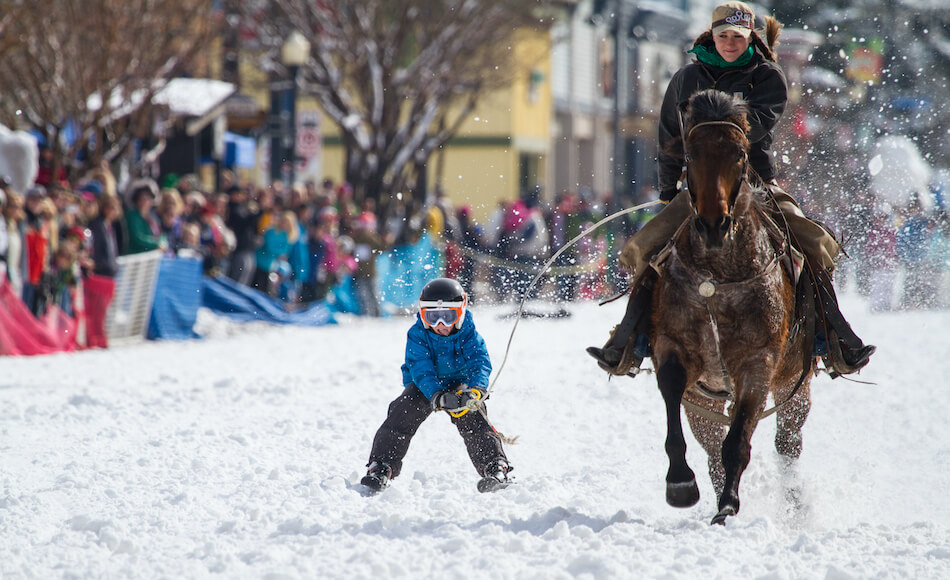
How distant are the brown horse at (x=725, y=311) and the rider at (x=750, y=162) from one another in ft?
0.57

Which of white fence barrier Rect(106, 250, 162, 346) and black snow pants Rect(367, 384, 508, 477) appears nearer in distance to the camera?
black snow pants Rect(367, 384, 508, 477)

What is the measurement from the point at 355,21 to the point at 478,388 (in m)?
19.8

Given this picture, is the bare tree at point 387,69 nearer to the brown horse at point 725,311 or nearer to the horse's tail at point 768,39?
the horse's tail at point 768,39

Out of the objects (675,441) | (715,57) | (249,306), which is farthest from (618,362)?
(249,306)

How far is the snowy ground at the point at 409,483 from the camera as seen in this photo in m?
5.32

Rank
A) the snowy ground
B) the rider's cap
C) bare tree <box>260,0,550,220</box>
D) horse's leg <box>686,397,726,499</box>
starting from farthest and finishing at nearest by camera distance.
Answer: bare tree <box>260,0,550,220</box>, horse's leg <box>686,397,726,499</box>, the rider's cap, the snowy ground

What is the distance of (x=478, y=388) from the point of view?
21.7 feet

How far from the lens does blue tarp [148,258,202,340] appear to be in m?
14.7

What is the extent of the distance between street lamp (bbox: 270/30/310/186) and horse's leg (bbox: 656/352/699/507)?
Answer: 1510 centimetres

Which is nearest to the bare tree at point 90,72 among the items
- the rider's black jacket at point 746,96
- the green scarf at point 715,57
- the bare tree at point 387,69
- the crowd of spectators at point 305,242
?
the crowd of spectators at point 305,242

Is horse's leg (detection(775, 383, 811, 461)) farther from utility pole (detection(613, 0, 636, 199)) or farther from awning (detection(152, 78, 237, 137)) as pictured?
awning (detection(152, 78, 237, 137))

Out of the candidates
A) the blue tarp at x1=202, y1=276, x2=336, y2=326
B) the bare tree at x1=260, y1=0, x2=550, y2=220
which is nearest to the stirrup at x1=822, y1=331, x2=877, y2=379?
the blue tarp at x1=202, y1=276, x2=336, y2=326

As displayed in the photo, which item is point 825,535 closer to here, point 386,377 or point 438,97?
point 386,377

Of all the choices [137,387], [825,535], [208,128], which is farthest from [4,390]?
[208,128]
